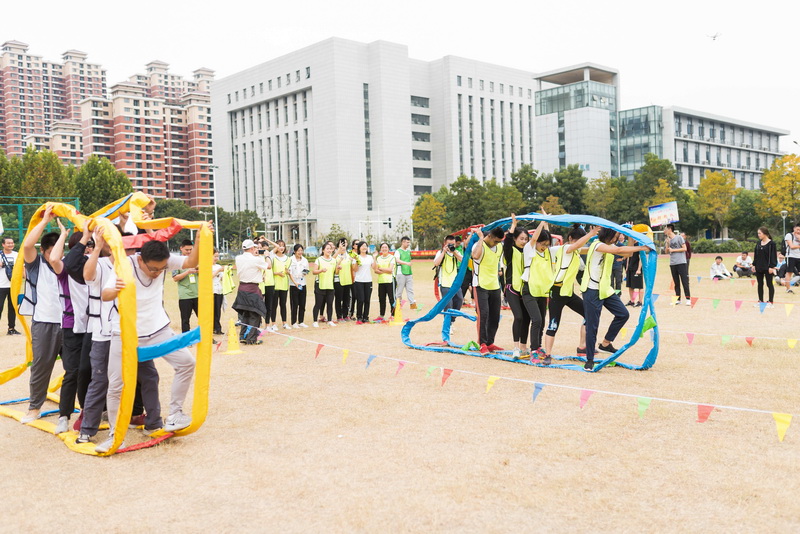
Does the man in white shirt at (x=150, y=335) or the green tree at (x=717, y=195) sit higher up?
the green tree at (x=717, y=195)

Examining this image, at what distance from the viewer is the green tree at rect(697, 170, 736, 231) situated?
58.7m

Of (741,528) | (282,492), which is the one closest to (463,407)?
(282,492)

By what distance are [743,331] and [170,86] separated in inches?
6907

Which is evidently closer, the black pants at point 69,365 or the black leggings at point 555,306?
the black pants at point 69,365

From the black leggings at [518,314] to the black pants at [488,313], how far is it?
513 millimetres

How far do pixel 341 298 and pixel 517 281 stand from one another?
6.19 meters

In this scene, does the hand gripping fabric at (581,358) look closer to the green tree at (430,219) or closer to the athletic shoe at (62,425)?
the athletic shoe at (62,425)

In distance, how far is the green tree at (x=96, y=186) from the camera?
56375 millimetres

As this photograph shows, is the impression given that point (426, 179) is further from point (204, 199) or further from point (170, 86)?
point (170, 86)

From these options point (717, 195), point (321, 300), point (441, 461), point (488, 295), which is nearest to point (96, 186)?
point (321, 300)

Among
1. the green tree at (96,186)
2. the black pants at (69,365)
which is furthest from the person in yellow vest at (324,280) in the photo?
the green tree at (96,186)

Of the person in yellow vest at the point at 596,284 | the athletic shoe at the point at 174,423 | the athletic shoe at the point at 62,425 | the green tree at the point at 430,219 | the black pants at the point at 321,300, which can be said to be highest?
the green tree at the point at 430,219

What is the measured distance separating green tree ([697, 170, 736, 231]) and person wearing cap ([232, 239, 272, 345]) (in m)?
56.2

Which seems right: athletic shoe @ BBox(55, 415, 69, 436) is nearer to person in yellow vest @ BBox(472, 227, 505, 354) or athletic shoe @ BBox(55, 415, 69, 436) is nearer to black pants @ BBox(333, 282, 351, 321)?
person in yellow vest @ BBox(472, 227, 505, 354)
